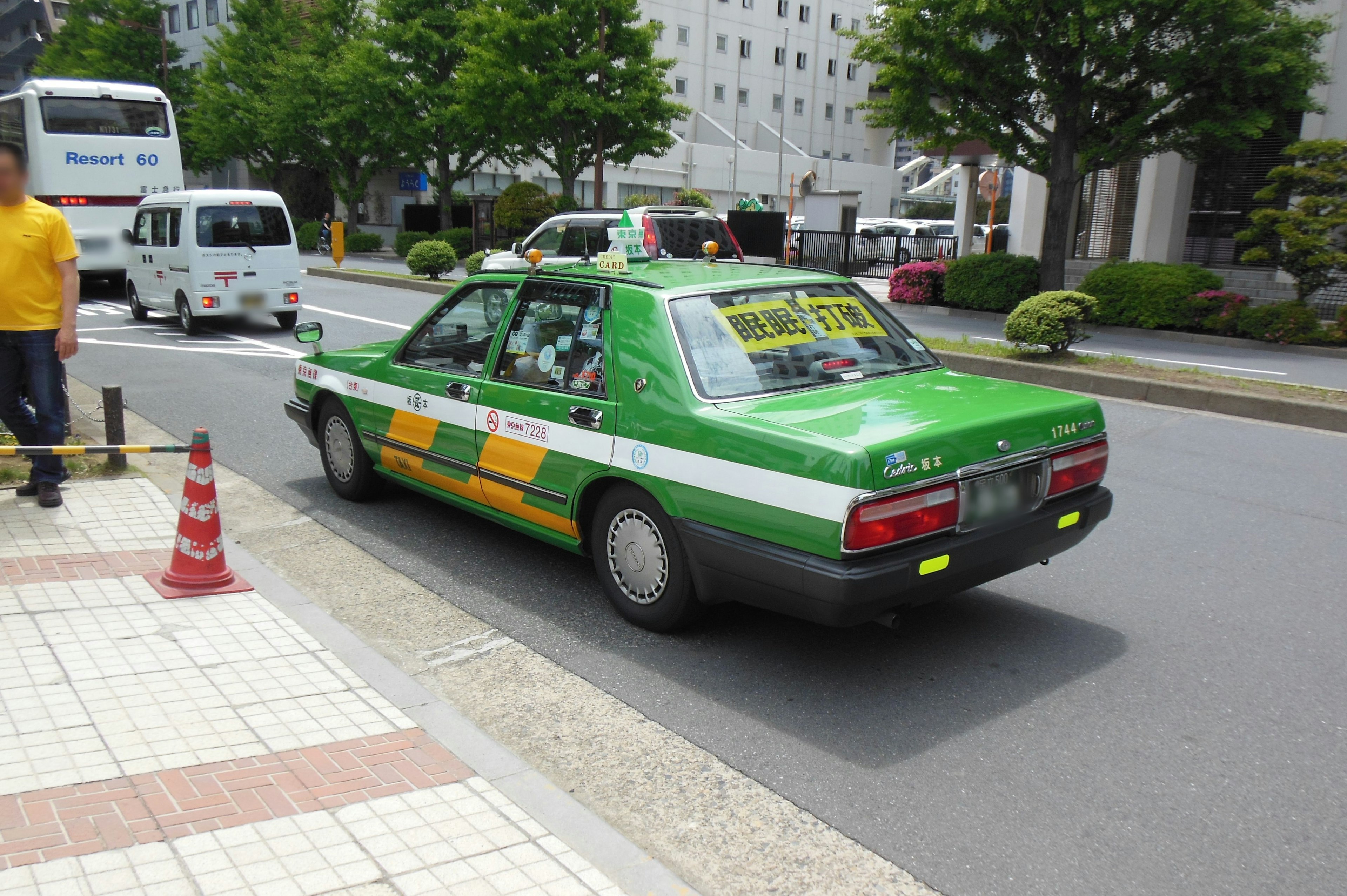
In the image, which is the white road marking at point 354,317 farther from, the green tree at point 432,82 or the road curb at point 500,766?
the green tree at point 432,82

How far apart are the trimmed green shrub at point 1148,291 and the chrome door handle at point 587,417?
47.5 ft

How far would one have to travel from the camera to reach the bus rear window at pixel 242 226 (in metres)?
15.1

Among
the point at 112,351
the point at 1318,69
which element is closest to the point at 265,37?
the point at 112,351

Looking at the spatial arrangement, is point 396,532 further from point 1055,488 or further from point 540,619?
point 1055,488

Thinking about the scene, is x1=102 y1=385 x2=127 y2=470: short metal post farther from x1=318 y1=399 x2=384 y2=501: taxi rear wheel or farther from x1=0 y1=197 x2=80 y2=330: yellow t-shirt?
x1=318 y1=399 x2=384 y2=501: taxi rear wheel

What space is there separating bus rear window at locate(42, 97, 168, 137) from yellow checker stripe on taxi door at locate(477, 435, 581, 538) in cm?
1849

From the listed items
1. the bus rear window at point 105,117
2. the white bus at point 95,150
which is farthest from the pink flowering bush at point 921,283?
the bus rear window at point 105,117

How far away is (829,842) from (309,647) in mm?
2482

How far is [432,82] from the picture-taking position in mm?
38688

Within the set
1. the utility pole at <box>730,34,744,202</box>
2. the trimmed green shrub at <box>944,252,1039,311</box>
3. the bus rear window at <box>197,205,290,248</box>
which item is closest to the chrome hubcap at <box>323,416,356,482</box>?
the bus rear window at <box>197,205,290,248</box>

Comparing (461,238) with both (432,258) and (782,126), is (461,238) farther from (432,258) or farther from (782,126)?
(782,126)

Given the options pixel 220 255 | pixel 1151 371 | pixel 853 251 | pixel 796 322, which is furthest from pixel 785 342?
pixel 853 251

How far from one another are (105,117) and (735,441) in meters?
20.4

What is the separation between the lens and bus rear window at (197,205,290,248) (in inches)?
595
